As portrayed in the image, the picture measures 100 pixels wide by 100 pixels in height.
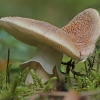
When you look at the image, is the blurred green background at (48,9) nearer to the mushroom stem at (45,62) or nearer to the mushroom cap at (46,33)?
the mushroom stem at (45,62)

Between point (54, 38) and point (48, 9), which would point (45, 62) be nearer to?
point (54, 38)

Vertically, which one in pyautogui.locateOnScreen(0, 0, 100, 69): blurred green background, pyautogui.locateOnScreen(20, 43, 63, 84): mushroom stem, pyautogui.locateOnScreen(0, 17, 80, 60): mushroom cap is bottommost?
pyautogui.locateOnScreen(20, 43, 63, 84): mushroom stem

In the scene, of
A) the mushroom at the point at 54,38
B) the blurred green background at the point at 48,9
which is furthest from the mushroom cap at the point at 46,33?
the blurred green background at the point at 48,9

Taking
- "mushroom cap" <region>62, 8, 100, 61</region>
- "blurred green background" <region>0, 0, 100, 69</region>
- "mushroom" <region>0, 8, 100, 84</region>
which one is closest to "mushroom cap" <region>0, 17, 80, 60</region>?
"mushroom" <region>0, 8, 100, 84</region>

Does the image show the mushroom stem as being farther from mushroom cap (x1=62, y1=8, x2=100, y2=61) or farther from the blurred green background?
the blurred green background

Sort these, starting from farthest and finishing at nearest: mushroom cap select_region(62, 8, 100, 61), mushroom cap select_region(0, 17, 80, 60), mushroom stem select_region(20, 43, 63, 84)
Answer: mushroom stem select_region(20, 43, 63, 84) → mushroom cap select_region(62, 8, 100, 61) → mushroom cap select_region(0, 17, 80, 60)

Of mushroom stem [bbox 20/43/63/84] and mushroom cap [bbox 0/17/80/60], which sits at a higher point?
mushroom cap [bbox 0/17/80/60]

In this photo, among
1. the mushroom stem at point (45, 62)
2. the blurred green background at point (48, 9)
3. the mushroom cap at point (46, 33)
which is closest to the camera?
the mushroom cap at point (46, 33)

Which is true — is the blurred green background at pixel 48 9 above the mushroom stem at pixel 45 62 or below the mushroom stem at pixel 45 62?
above
